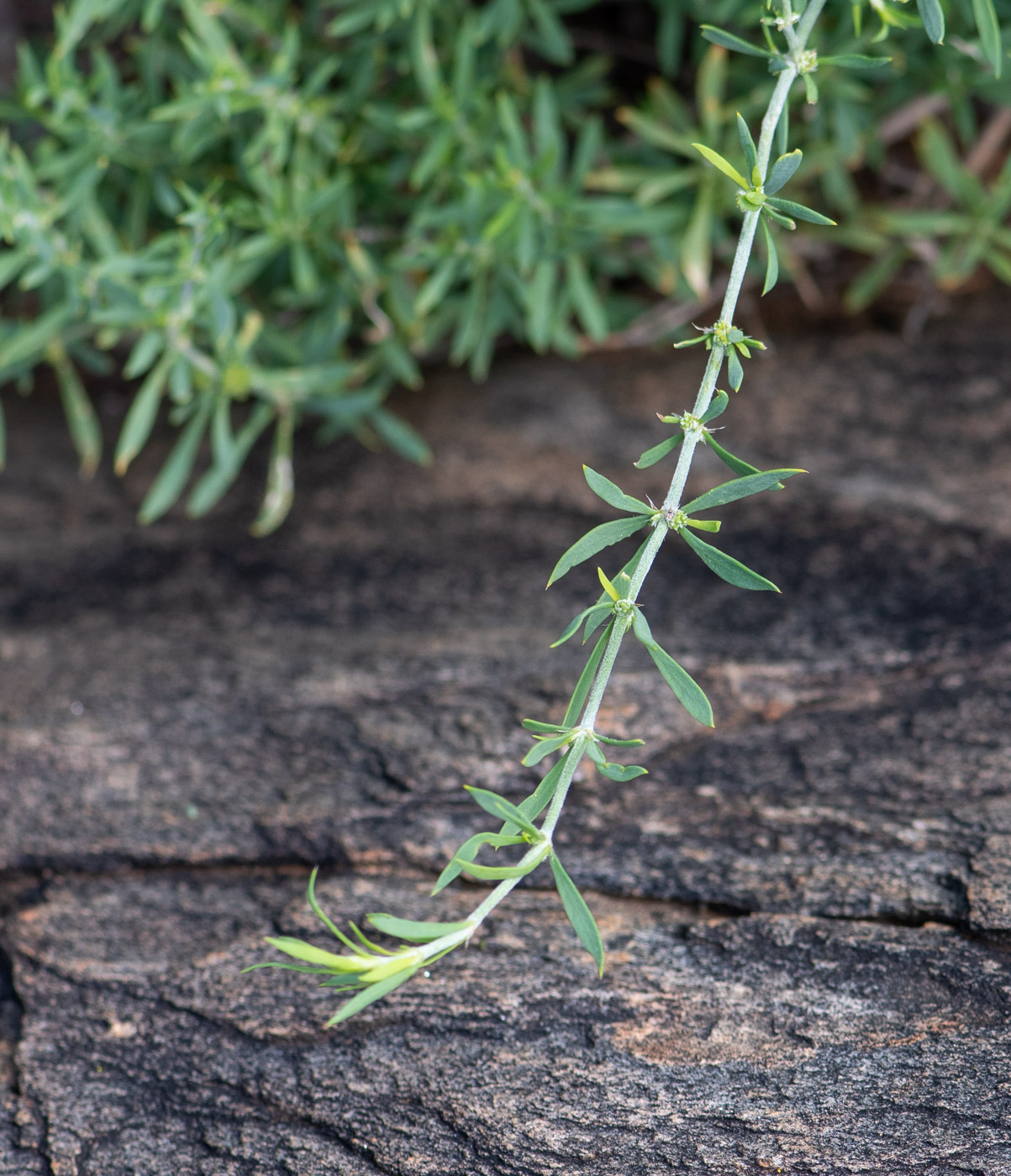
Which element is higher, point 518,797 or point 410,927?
point 410,927

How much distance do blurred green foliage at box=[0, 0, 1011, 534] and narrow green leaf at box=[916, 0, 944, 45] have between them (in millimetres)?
551

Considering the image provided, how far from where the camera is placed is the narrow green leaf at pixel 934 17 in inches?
39.8

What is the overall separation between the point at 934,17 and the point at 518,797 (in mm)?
995

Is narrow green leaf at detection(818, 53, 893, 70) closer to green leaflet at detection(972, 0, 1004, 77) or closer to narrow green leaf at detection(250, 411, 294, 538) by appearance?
green leaflet at detection(972, 0, 1004, 77)

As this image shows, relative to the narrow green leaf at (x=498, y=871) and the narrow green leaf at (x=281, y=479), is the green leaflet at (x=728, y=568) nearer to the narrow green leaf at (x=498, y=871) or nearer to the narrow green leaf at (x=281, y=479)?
the narrow green leaf at (x=498, y=871)

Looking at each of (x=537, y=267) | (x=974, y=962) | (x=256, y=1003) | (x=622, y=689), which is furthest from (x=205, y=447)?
(x=974, y=962)

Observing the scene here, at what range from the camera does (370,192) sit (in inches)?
76.0

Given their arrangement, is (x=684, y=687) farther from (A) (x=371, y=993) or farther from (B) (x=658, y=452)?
(A) (x=371, y=993)

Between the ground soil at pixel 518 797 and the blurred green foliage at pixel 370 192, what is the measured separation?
199mm

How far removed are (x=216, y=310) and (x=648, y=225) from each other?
2.62 ft

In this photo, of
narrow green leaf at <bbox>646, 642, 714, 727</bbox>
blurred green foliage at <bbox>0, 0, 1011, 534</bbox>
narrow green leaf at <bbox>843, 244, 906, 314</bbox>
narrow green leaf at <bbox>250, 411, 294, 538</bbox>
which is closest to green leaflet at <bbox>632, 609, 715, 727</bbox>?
narrow green leaf at <bbox>646, 642, 714, 727</bbox>

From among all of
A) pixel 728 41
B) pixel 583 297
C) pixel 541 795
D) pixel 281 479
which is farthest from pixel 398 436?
pixel 541 795

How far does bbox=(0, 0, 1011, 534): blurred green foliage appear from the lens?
1.65 metres

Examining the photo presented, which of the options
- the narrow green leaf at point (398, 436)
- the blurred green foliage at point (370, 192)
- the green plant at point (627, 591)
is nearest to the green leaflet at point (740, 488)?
the green plant at point (627, 591)
